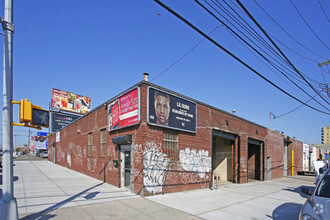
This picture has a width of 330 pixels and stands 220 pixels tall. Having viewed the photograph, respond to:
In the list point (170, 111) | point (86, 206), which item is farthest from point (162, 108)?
point (86, 206)

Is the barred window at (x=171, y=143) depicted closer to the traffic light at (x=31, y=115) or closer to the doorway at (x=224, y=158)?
the traffic light at (x=31, y=115)

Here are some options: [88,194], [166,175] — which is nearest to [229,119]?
[166,175]

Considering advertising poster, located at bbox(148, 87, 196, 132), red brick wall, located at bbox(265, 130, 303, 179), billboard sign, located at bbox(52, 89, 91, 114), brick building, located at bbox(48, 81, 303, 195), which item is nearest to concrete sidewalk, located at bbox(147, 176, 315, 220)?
brick building, located at bbox(48, 81, 303, 195)

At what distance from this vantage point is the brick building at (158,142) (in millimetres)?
10570

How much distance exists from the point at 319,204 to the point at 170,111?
7797 millimetres

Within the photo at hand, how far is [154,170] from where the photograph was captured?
1061 centimetres

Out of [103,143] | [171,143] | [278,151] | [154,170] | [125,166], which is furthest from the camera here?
[278,151]

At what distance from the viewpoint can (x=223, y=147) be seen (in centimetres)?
1888

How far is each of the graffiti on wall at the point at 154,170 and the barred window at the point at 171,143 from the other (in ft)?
1.62

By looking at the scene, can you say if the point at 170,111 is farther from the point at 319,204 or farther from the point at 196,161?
the point at 319,204

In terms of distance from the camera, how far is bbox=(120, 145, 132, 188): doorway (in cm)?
1168

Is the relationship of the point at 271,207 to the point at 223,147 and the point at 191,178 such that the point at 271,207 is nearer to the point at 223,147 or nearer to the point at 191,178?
the point at 191,178

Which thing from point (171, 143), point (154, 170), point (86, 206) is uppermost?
point (171, 143)

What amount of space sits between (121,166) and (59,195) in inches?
129
